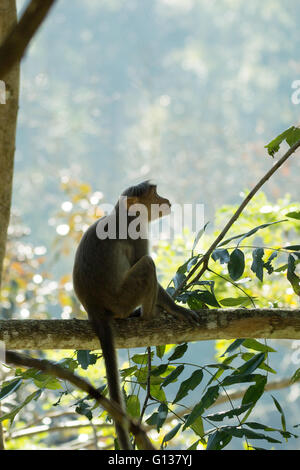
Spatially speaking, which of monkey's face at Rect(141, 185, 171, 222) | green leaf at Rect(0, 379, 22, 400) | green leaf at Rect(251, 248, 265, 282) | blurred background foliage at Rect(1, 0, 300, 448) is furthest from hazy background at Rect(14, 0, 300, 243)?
green leaf at Rect(0, 379, 22, 400)

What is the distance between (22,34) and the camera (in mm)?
864

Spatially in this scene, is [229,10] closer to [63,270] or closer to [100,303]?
[63,270]

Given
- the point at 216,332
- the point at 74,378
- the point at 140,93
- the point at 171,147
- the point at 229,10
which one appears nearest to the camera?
the point at 74,378

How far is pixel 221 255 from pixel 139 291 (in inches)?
21.0

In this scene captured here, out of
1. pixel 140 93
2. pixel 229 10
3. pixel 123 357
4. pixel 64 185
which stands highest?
pixel 229 10

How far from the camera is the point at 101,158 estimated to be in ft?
84.6

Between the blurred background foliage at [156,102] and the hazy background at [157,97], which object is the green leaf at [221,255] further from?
the hazy background at [157,97]

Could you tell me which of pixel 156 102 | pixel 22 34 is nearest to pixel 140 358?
pixel 22 34

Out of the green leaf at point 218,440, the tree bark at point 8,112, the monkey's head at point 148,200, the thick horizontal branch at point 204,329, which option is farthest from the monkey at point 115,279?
the tree bark at point 8,112

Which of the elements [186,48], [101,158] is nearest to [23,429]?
[101,158]

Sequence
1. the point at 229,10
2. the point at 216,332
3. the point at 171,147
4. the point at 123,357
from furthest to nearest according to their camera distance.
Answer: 1. the point at 229,10
2. the point at 171,147
3. the point at 123,357
4. the point at 216,332

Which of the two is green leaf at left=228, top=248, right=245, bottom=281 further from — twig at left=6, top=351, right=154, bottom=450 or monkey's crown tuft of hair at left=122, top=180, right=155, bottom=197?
twig at left=6, top=351, right=154, bottom=450

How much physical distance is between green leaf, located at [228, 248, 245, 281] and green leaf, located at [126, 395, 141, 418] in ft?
2.45
